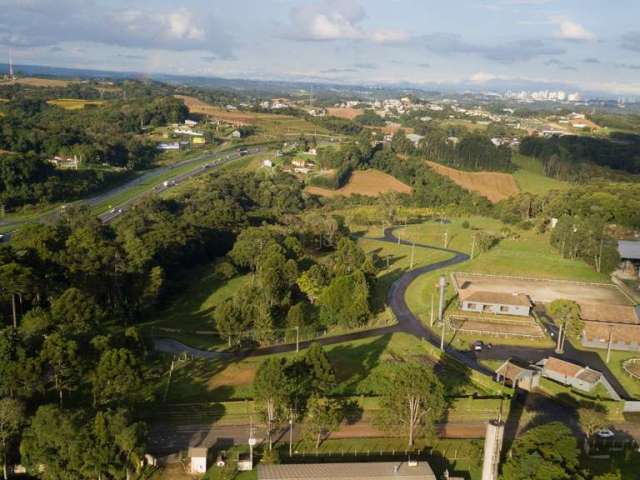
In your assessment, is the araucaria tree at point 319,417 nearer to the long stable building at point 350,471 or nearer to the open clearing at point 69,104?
the long stable building at point 350,471

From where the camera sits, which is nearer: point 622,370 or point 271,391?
point 271,391

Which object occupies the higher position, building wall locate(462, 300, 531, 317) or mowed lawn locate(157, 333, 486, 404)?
building wall locate(462, 300, 531, 317)

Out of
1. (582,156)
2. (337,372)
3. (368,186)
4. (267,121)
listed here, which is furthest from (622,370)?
(267,121)

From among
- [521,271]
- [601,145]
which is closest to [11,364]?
[521,271]

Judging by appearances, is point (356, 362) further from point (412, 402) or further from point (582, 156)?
point (582, 156)

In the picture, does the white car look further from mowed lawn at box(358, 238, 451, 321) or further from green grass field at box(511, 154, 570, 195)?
green grass field at box(511, 154, 570, 195)

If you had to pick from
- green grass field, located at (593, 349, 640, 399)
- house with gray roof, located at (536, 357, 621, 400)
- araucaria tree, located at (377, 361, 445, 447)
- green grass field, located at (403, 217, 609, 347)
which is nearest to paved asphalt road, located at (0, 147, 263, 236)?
green grass field, located at (403, 217, 609, 347)
